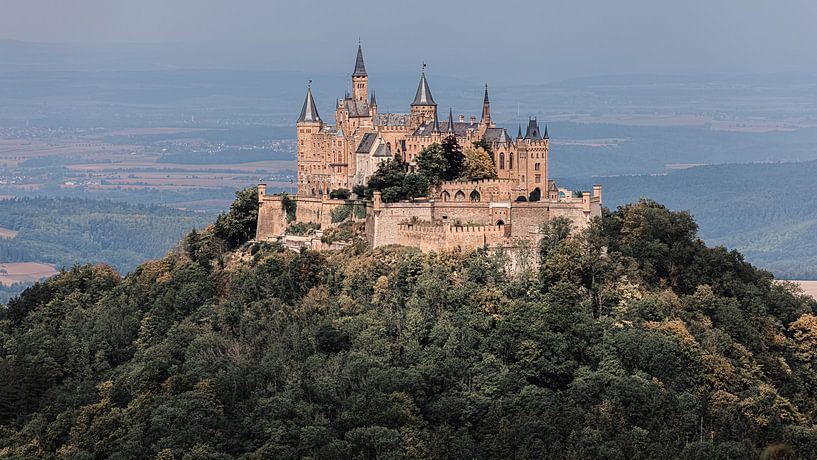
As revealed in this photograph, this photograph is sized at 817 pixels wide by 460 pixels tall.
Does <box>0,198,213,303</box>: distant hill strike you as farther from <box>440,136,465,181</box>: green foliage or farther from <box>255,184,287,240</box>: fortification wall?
<box>440,136,465,181</box>: green foliage

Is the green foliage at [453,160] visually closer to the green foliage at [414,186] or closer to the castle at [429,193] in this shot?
the castle at [429,193]

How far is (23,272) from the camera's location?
6452 inches

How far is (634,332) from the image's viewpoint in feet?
184

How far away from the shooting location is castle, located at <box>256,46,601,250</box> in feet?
201

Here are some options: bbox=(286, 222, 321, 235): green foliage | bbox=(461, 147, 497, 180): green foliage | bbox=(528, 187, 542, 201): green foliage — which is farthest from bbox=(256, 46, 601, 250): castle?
bbox=(461, 147, 497, 180): green foliage

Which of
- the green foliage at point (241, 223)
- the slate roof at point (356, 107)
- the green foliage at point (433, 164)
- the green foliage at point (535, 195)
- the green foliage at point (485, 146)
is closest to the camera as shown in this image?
the green foliage at point (433, 164)

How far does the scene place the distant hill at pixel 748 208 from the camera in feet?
522

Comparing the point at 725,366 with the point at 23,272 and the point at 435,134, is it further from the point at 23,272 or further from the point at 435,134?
the point at 23,272

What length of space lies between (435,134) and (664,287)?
11.9 meters

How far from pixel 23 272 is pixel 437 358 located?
379 feet

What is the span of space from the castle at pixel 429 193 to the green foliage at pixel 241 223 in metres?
1.06

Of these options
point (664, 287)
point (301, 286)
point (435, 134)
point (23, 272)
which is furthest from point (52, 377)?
point (23, 272)

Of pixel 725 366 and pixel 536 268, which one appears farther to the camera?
pixel 536 268

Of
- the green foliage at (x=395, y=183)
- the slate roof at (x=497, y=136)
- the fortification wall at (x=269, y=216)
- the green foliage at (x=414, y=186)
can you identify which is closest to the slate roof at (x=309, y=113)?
the fortification wall at (x=269, y=216)
